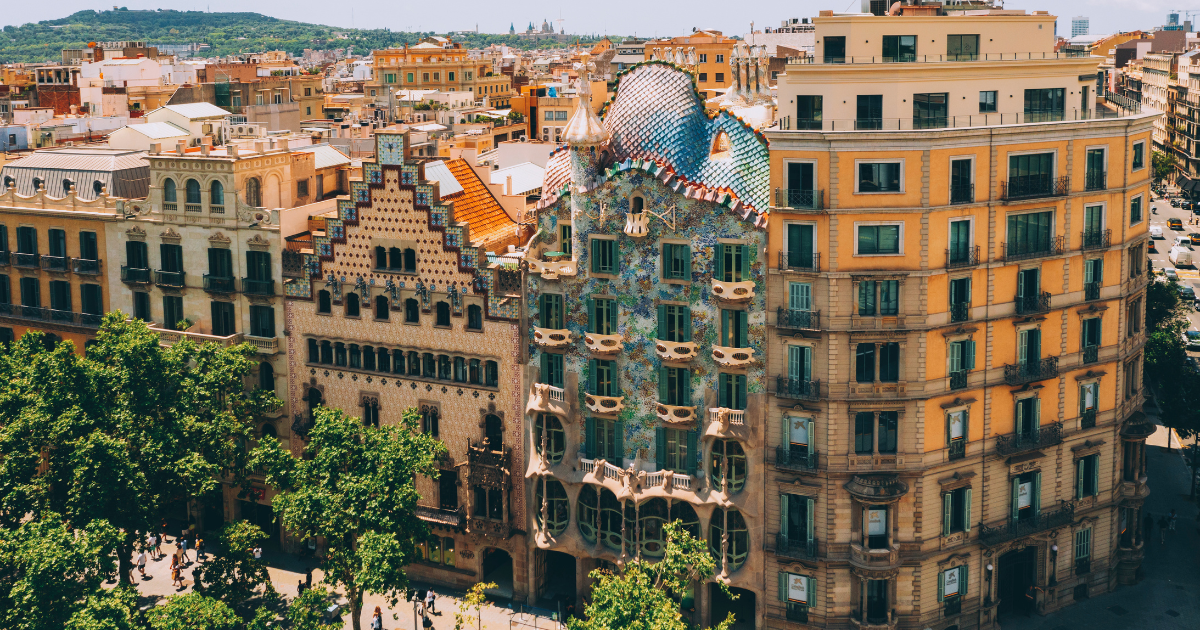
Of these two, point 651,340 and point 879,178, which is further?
point 651,340

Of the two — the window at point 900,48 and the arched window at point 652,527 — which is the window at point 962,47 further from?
the arched window at point 652,527

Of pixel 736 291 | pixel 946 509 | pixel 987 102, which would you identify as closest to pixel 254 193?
pixel 736 291

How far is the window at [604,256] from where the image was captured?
68875 mm

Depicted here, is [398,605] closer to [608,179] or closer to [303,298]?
[303,298]

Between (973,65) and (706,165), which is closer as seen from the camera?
(973,65)

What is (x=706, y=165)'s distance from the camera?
2717 inches

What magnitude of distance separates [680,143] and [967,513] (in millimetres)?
25941

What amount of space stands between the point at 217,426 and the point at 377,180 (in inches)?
684

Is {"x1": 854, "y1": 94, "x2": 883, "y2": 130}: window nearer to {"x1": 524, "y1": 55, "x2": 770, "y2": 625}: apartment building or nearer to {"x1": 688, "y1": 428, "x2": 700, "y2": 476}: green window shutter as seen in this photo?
{"x1": 524, "y1": 55, "x2": 770, "y2": 625}: apartment building

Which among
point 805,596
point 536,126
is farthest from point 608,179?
point 536,126

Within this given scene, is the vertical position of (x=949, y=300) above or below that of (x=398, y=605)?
above

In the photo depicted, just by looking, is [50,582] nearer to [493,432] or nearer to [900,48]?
[493,432]

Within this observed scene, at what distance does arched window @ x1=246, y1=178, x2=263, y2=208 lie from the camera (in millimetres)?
79062

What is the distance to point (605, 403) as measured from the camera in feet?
230
